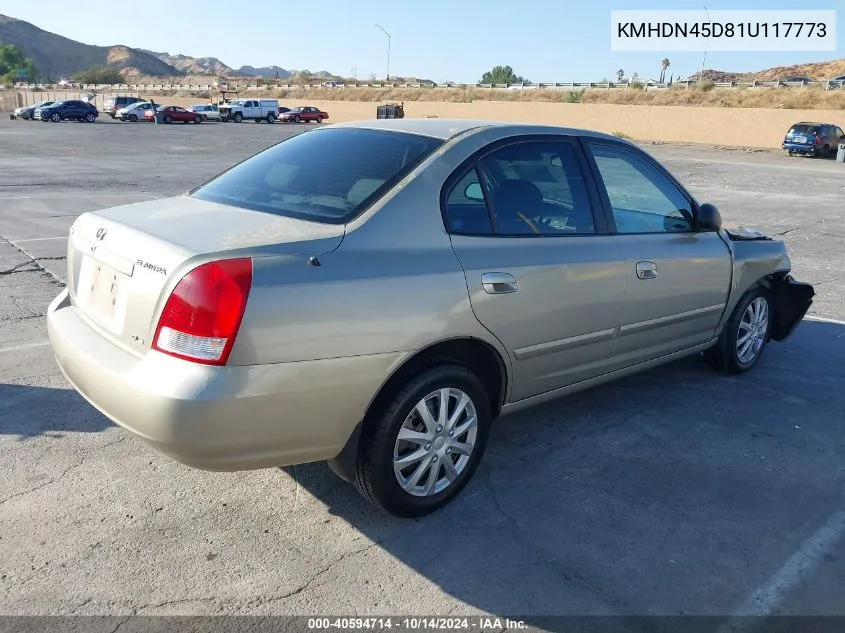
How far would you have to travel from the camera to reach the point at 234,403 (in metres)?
2.69

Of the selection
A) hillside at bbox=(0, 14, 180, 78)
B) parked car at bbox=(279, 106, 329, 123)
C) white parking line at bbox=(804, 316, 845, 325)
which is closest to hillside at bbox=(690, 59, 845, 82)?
parked car at bbox=(279, 106, 329, 123)

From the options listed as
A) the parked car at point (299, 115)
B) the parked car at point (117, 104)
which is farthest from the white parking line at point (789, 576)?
the parked car at point (299, 115)

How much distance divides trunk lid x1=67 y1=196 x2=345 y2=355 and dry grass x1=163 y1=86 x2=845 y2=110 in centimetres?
5115

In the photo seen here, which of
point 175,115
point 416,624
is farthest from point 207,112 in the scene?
point 416,624

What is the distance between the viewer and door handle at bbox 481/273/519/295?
3375 millimetres

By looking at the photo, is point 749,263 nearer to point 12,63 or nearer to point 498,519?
point 498,519

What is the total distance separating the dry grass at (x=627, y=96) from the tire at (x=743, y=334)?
47.7 meters

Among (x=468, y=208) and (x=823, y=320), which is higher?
(x=468, y=208)

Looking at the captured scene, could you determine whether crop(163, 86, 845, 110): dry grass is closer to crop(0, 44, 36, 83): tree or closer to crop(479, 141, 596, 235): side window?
crop(479, 141, 596, 235): side window

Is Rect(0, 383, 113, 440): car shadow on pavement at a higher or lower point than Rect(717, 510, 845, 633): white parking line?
higher

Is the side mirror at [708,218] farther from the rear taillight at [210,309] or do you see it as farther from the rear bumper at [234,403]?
the rear taillight at [210,309]

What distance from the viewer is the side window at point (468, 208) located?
3.38 m

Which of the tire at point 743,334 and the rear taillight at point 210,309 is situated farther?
the tire at point 743,334

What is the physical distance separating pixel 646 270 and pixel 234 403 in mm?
2561
